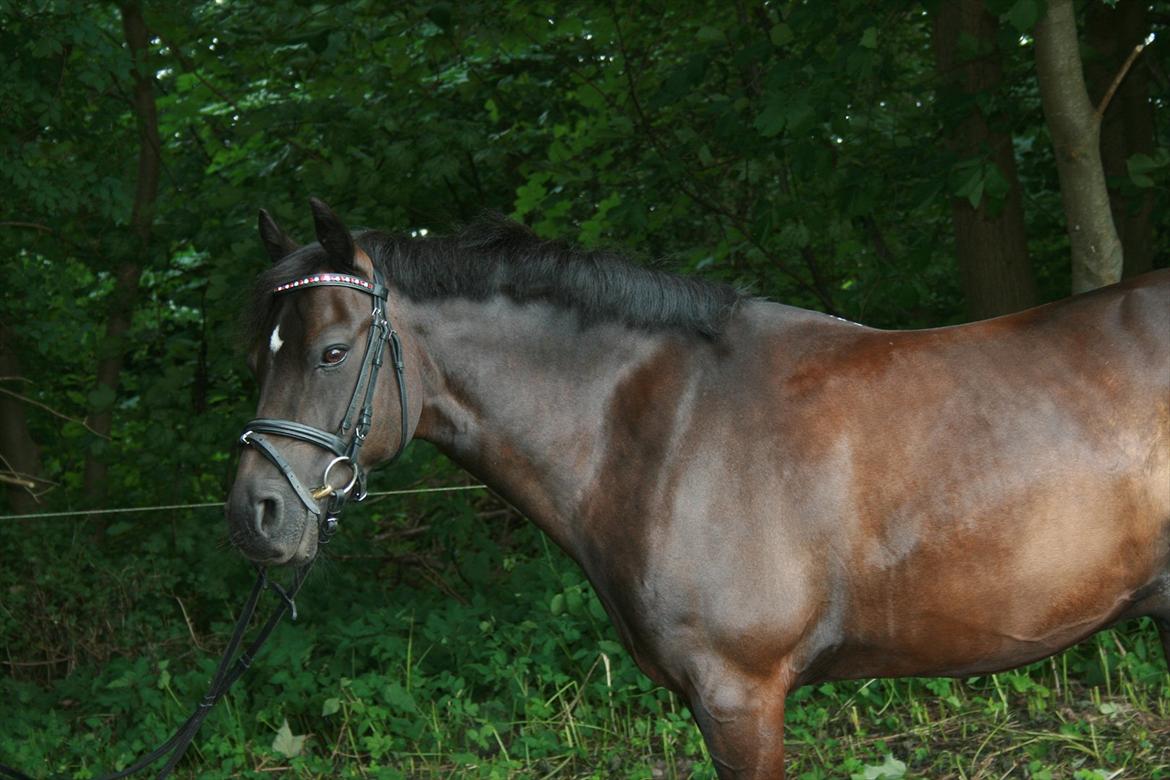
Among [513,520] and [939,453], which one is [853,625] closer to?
[939,453]

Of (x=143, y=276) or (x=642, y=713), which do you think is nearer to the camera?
(x=642, y=713)

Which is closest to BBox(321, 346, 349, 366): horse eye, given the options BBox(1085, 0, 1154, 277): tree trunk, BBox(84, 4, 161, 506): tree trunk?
BBox(1085, 0, 1154, 277): tree trunk

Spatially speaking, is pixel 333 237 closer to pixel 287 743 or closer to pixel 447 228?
pixel 447 228

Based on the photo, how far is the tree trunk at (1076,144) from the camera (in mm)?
4242

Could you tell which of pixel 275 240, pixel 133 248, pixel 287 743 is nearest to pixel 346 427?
pixel 275 240

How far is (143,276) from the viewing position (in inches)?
301

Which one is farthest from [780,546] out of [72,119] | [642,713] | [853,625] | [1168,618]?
[72,119]

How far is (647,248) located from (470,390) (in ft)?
14.5

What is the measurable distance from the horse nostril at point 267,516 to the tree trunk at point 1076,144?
3242 millimetres

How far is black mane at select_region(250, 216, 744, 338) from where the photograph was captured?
3.00 m

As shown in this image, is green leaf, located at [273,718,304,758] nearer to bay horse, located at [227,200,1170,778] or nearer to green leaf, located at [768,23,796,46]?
bay horse, located at [227,200,1170,778]

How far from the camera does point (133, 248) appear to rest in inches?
264

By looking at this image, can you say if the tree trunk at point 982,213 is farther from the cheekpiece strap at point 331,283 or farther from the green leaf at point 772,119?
the cheekpiece strap at point 331,283

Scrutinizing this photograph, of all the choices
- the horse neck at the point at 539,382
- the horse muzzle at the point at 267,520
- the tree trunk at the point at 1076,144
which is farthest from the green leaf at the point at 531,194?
the horse muzzle at the point at 267,520
